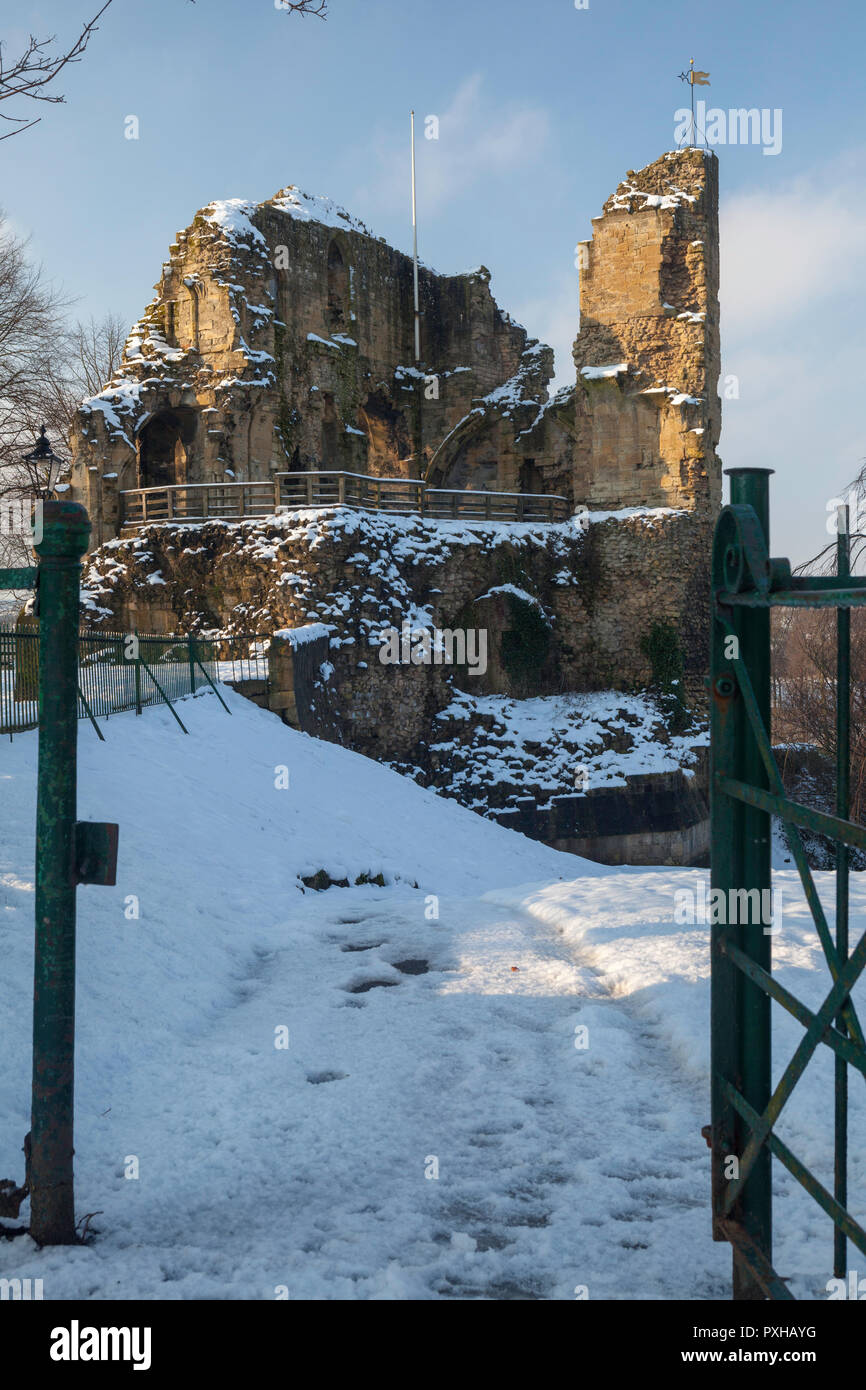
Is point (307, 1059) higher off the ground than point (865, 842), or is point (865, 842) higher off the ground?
point (865, 842)

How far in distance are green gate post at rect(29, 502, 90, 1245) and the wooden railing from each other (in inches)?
795

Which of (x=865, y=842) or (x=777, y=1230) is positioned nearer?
(x=865, y=842)

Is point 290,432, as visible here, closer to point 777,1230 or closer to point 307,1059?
point 307,1059

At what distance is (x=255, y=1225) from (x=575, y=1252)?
1197 millimetres

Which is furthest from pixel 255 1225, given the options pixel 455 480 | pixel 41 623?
pixel 455 480

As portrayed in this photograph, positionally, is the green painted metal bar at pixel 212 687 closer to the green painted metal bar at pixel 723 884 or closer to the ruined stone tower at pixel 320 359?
the ruined stone tower at pixel 320 359

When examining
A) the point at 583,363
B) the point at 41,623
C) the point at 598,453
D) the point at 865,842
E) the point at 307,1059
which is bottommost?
the point at 307,1059

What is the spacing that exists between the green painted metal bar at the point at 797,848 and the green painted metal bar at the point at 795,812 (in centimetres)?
3

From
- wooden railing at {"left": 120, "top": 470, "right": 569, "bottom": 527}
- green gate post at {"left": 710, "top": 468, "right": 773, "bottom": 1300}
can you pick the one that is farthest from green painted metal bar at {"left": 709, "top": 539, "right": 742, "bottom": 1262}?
wooden railing at {"left": 120, "top": 470, "right": 569, "bottom": 527}

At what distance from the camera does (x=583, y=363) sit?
28797mm

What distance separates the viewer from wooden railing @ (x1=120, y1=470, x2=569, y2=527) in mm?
24500
